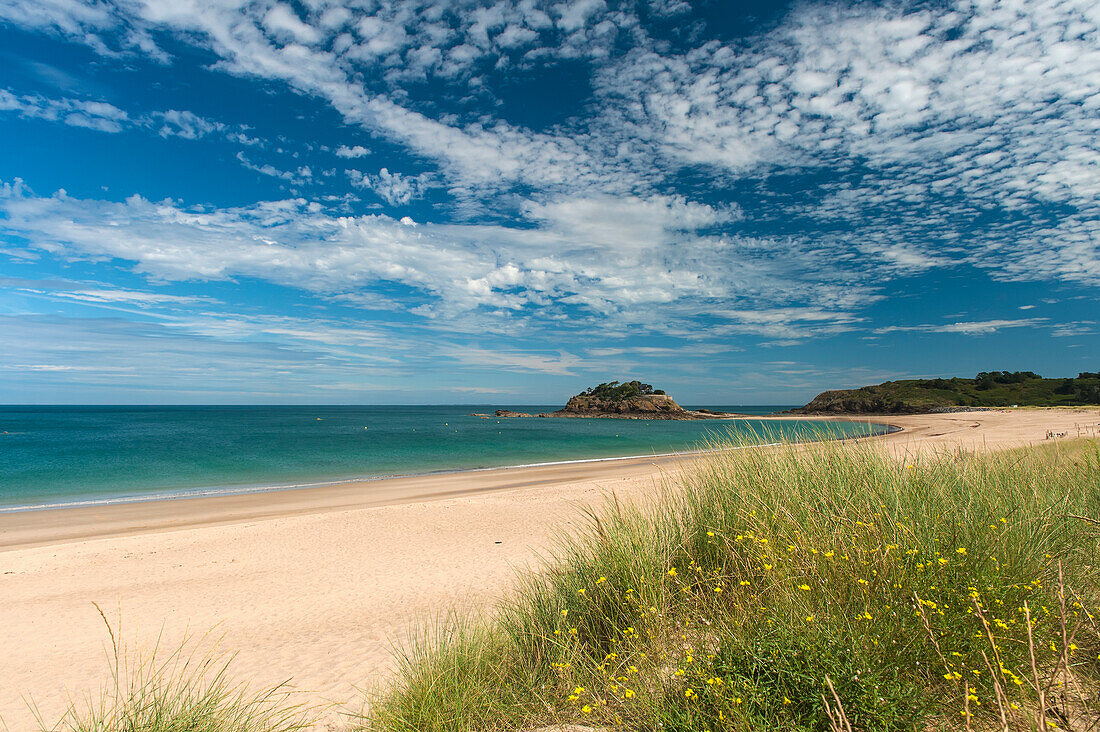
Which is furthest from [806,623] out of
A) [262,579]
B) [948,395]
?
[948,395]

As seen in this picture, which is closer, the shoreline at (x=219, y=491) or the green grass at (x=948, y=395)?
the shoreline at (x=219, y=491)

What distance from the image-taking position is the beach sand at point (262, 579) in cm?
556

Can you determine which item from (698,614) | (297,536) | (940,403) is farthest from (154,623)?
(940,403)

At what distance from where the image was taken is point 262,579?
870 centimetres

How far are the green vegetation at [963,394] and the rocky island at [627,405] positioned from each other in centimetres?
2120

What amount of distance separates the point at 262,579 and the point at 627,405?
9187cm

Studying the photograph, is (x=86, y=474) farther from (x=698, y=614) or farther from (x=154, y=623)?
(x=698, y=614)

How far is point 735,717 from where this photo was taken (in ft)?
8.02

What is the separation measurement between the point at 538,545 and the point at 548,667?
21.6ft

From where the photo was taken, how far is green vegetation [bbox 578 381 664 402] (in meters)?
102

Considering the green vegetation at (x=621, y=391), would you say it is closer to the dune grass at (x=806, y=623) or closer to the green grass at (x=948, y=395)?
the green grass at (x=948, y=395)

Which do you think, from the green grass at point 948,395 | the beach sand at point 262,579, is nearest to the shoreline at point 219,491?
the beach sand at point 262,579

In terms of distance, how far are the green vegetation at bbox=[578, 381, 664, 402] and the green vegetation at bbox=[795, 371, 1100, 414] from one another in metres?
30.2

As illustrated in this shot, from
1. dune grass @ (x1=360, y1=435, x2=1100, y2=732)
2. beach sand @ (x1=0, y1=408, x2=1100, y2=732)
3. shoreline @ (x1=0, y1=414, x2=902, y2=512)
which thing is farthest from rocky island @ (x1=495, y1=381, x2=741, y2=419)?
dune grass @ (x1=360, y1=435, x2=1100, y2=732)
